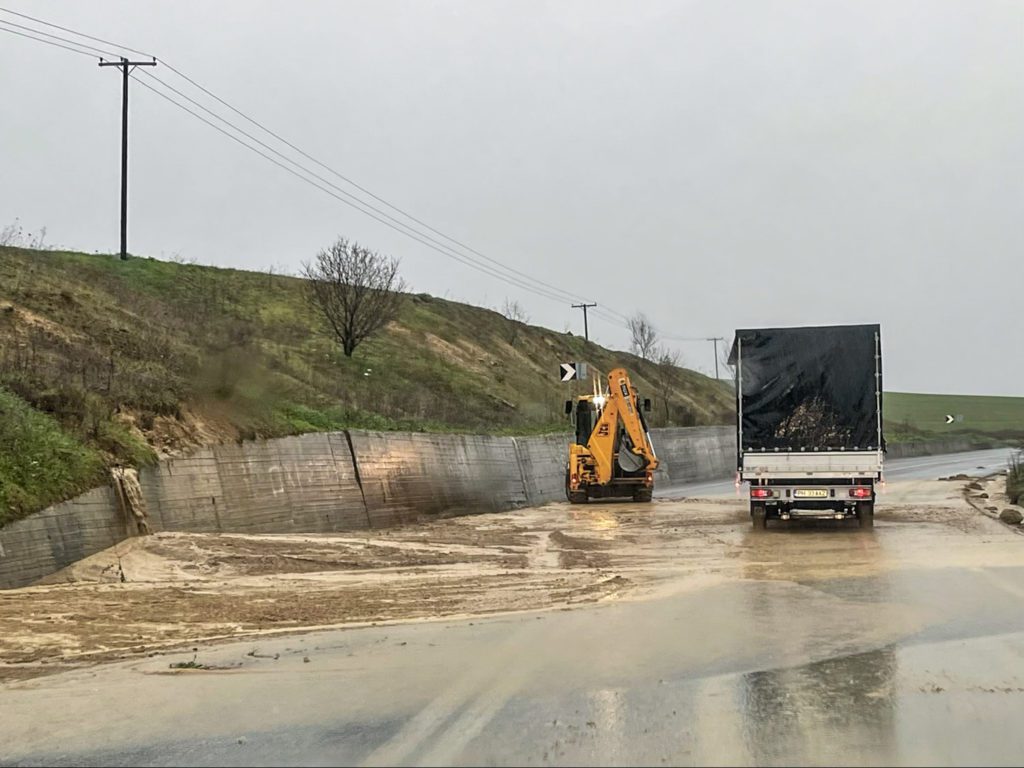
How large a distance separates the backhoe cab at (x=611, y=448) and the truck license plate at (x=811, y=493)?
8541mm

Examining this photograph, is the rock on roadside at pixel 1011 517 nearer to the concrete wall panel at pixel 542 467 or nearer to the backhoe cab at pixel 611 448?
the backhoe cab at pixel 611 448

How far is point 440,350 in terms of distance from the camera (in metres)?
56.5

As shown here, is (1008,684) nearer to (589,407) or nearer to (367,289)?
(589,407)

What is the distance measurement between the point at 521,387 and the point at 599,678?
4974 centimetres

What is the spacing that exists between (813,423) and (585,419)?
1039cm

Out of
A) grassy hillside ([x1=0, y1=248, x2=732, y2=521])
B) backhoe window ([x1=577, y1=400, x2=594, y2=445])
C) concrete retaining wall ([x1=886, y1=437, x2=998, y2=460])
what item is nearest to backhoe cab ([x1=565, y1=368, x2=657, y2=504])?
backhoe window ([x1=577, y1=400, x2=594, y2=445])

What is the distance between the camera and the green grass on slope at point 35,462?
13.1 metres

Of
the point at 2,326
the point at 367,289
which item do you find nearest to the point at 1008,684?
the point at 2,326

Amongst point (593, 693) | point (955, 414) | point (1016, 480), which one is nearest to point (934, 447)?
point (955, 414)

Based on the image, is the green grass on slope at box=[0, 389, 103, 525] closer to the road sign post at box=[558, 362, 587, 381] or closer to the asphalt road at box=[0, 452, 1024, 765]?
the asphalt road at box=[0, 452, 1024, 765]

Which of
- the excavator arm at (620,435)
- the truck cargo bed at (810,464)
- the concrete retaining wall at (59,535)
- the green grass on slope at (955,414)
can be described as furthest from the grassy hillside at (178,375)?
the green grass on slope at (955,414)

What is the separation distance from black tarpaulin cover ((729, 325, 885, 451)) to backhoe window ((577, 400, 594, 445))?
9.25 metres

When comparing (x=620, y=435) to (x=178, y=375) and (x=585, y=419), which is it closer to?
(x=585, y=419)

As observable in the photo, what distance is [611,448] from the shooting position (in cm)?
2802
